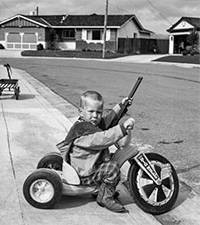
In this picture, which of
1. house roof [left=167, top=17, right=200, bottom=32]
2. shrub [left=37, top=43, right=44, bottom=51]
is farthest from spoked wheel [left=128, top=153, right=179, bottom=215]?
shrub [left=37, top=43, right=44, bottom=51]

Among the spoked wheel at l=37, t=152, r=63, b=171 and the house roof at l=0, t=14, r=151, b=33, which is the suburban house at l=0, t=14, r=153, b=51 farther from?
the spoked wheel at l=37, t=152, r=63, b=171

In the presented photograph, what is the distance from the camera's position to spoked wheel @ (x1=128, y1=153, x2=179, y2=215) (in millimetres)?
3820

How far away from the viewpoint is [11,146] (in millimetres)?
5934

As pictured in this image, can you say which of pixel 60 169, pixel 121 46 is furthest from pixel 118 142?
pixel 121 46

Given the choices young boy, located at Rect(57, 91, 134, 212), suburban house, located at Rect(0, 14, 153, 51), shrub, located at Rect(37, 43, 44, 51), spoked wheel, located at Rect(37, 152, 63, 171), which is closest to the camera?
young boy, located at Rect(57, 91, 134, 212)

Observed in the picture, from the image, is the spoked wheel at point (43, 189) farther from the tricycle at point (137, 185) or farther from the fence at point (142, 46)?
the fence at point (142, 46)

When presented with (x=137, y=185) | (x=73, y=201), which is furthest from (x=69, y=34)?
(x=137, y=185)

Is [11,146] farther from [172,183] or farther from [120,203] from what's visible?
[172,183]

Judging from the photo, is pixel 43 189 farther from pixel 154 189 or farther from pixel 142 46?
pixel 142 46

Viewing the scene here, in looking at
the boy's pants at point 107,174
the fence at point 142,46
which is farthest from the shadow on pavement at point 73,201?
the fence at point 142,46

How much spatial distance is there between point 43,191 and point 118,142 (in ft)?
2.61

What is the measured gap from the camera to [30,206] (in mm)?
3906

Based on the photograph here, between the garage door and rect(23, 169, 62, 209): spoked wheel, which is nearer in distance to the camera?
rect(23, 169, 62, 209): spoked wheel

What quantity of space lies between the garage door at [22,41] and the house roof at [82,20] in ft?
7.07
